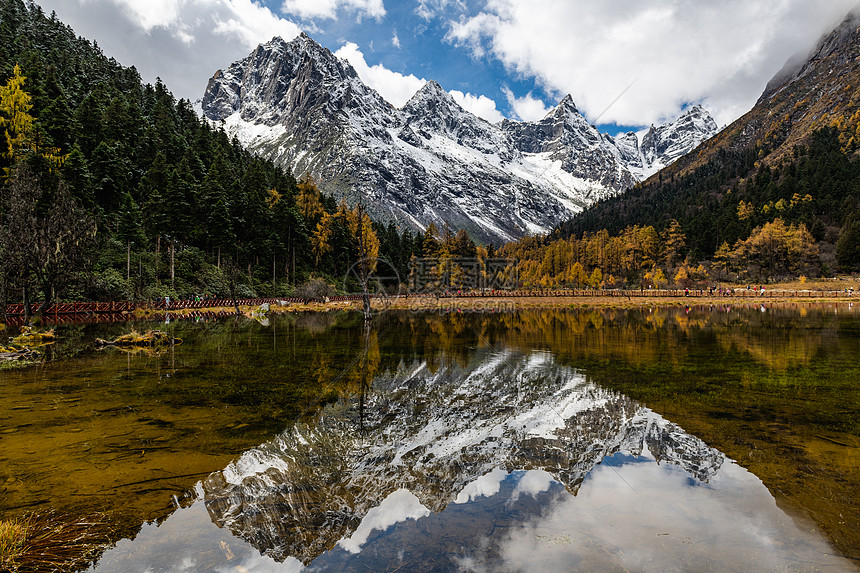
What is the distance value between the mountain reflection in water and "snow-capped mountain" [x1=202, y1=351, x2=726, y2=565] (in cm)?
3

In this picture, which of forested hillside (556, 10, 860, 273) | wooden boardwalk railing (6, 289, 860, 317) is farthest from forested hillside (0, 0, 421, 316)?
forested hillside (556, 10, 860, 273)

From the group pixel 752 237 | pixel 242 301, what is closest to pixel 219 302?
pixel 242 301

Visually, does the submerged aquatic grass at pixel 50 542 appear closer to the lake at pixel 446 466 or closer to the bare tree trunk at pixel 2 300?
the lake at pixel 446 466

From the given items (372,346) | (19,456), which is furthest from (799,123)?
(19,456)

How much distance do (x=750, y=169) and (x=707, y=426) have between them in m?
210

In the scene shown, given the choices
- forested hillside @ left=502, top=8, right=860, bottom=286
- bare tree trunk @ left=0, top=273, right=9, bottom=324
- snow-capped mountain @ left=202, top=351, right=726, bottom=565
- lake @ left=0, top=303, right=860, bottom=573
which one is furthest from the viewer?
forested hillside @ left=502, top=8, right=860, bottom=286

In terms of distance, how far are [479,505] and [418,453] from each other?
1896 mm

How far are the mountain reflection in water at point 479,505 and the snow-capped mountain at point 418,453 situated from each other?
0.03m

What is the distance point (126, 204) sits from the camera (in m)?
51.0

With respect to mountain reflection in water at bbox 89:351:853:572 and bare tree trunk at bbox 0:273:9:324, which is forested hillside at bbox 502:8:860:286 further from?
mountain reflection in water at bbox 89:351:853:572

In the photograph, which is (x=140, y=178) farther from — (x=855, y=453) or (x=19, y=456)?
(x=855, y=453)

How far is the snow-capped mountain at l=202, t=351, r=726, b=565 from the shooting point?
5375mm

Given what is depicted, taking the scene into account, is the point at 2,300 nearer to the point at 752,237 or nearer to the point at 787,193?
the point at 752,237

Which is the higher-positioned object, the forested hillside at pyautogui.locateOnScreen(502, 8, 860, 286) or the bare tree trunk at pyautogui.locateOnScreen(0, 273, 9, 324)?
the forested hillside at pyautogui.locateOnScreen(502, 8, 860, 286)
